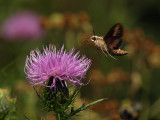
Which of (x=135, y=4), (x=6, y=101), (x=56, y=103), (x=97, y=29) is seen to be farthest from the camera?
(x=135, y=4)

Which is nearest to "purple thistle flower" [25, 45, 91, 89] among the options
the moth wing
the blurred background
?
the blurred background

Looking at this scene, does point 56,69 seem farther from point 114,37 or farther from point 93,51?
point 93,51

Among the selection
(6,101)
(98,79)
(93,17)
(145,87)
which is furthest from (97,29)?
(6,101)

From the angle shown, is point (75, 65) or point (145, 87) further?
point (145, 87)

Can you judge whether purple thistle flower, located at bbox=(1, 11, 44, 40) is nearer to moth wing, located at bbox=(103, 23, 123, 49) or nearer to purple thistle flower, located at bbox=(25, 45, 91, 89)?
moth wing, located at bbox=(103, 23, 123, 49)

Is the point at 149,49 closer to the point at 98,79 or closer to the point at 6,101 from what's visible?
the point at 98,79

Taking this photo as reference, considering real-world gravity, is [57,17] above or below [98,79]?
above
